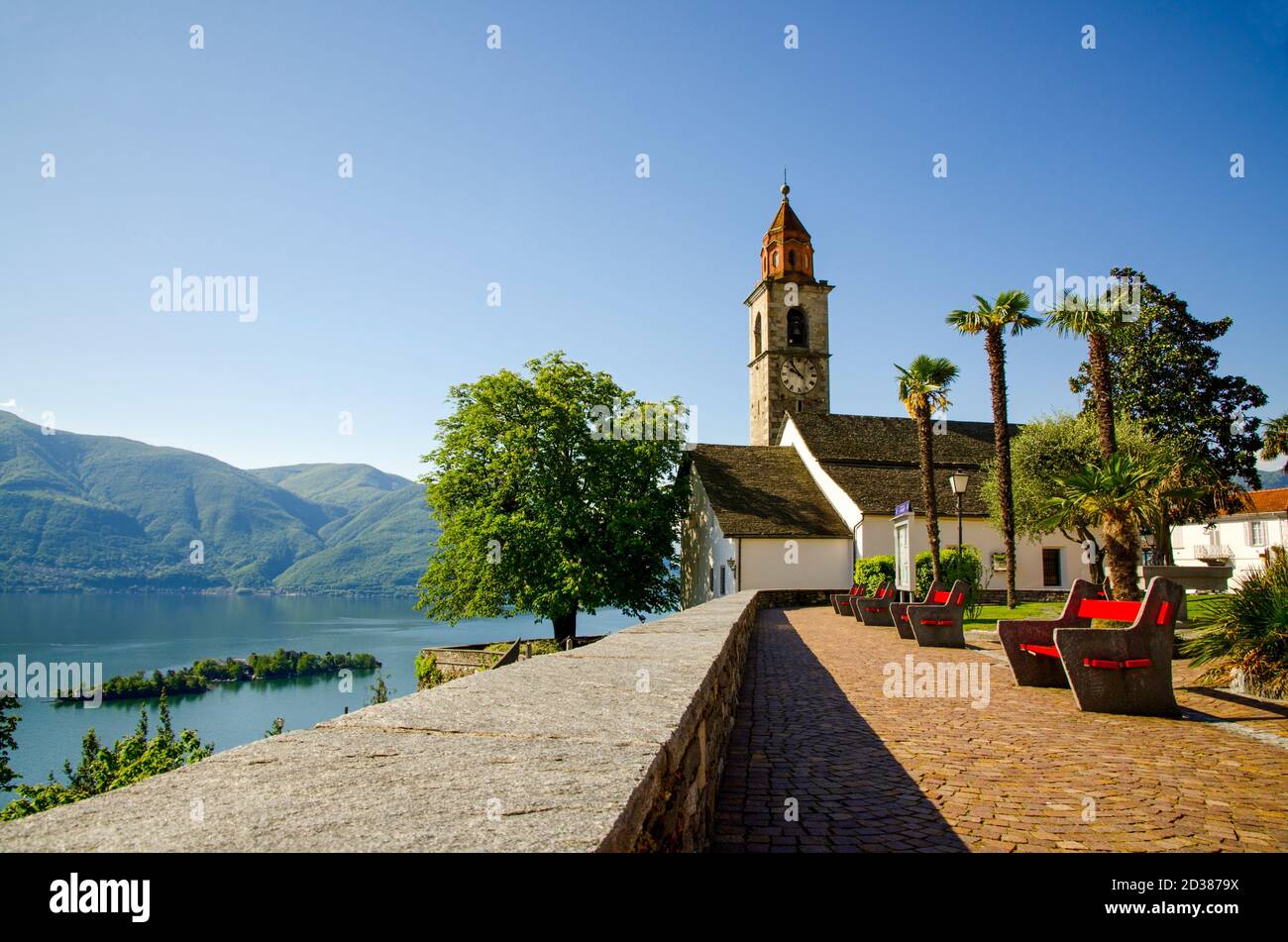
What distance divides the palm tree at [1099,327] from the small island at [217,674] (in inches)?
2811

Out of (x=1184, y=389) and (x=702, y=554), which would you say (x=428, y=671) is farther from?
(x=1184, y=389)

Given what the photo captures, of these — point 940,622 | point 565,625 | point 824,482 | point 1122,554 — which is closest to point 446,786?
point 1122,554

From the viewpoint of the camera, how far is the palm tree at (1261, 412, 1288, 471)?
133ft

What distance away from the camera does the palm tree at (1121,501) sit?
12.5 m

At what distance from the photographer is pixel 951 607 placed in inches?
567

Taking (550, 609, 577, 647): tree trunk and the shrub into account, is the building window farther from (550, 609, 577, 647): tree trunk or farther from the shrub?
the shrub

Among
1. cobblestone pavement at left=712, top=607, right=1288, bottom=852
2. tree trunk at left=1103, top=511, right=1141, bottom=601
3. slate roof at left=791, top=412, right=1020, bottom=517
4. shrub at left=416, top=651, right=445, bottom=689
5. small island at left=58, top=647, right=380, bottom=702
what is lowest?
small island at left=58, top=647, right=380, bottom=702

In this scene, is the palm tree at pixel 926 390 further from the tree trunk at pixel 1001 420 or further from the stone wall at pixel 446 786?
the stone wall at pixel 446 786

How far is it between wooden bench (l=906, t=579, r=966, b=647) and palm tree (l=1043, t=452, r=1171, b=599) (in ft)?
8.39

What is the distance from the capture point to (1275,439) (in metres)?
40.7
